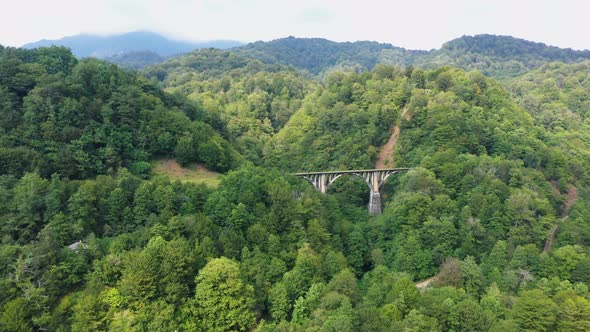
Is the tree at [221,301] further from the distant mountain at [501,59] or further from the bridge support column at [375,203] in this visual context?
the distant mountain at [501,59]

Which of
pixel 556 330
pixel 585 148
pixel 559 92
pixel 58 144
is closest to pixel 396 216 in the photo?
pixel 556 330

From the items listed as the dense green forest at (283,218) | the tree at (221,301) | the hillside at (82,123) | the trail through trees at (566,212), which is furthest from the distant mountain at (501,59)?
the tree at (221,301)

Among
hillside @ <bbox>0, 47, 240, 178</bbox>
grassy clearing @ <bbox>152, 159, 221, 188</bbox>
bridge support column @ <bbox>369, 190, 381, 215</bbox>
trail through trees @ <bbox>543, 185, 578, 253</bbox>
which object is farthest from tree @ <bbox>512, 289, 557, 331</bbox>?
hillside @ <bbox>0, 47, 240, 178</bbox>

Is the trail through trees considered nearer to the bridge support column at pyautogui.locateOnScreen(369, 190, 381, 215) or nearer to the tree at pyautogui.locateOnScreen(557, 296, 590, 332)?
the tree at pyautogui.locateOnScreen(557, 296, 590, 332)

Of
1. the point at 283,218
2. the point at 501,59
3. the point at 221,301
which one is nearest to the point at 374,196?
the point at 283,218

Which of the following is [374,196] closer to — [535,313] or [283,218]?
[283,218]

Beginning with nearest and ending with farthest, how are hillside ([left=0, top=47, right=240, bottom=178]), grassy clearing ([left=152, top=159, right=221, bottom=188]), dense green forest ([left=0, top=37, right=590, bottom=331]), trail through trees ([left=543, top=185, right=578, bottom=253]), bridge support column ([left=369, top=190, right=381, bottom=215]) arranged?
dense green forest ([left=0, top=37, right=590, bottom=331]), hillside ([left=0, top=47, right=240, bottom=178]), trail through trees ([left=543, top=185, right=578, bottom=253]), grassy clearing ([left=152, top=159, right=221, bottom=188]), bridge support column ([left=369, top=190, right=381, bottom=215])
